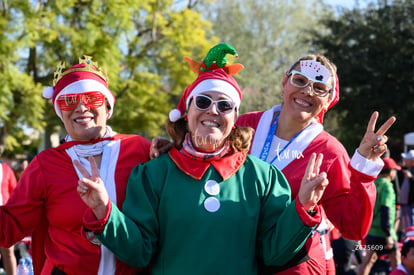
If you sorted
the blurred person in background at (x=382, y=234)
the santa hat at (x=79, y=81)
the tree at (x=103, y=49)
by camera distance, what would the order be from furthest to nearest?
the tree at (x=103, y=49)
the blurred person in background at (x=382, y=234)
the santa hat at (x=79, y=81)

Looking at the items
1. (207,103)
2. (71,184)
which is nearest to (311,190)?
(207,103)

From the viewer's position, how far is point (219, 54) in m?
2.70

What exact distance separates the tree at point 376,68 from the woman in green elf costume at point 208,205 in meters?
18.1

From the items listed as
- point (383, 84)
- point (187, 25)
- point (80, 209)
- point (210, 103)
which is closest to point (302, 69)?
point (210, 103)

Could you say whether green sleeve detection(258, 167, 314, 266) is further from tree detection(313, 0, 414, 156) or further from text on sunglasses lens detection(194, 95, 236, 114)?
tree detection(313, 0, 414, 156)

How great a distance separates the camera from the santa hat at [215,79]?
2.62 m

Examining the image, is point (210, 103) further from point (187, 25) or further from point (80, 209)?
point (187, 25)

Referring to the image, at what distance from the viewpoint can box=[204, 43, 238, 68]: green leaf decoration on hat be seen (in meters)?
2.67

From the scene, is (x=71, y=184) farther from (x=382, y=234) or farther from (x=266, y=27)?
(x=266, y=27)

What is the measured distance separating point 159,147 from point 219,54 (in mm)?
562

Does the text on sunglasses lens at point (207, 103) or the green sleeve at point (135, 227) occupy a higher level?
the text on sunglasses lens at point (207, 103)

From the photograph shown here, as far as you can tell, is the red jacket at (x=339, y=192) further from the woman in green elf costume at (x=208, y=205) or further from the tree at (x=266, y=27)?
the tree at (x=266, y=27)

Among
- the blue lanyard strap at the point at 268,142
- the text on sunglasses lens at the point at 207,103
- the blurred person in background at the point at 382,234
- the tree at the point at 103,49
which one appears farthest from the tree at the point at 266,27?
the text on sunglasses lens at the point at 207,103

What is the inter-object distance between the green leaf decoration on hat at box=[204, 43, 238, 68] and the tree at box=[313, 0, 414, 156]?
17992 mm
